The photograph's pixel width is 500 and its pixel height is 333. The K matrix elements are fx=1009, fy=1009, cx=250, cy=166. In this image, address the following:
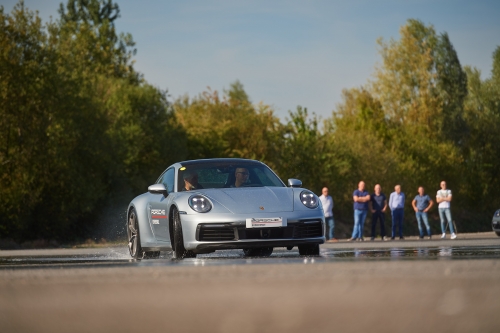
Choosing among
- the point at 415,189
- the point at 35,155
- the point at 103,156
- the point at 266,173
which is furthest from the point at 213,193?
the point at 415,189

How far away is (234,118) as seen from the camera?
226 ft

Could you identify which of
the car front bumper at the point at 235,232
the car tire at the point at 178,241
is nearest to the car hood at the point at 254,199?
the car front bumper at the point at 235,232

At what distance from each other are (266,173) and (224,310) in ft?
29.5

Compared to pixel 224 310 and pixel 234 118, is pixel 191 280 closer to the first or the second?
pixel 224 310

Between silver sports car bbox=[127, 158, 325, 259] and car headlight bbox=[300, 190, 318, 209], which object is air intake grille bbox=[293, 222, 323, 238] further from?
car headlight bbox=[300, 190, 318, 209]

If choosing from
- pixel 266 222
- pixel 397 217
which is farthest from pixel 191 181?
pixel 397 217

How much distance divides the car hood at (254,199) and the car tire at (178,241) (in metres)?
0.51

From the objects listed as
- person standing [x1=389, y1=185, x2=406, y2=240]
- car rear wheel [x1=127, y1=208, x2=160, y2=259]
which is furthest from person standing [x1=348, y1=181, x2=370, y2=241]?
car rear wheel [x1=127, y1=208, x2=160, y2=259]

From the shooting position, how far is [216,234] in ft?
43.1

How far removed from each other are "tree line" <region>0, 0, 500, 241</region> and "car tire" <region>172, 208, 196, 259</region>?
2535cm

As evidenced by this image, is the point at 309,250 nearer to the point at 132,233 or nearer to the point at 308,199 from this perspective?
the point at 308,199

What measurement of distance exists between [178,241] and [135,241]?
1.81 m

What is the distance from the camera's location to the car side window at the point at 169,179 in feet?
48.3

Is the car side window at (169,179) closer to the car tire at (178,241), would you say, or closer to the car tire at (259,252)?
the car tire at (178,241)
